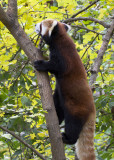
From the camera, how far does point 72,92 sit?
2684 millimetres

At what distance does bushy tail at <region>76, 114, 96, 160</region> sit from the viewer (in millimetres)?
2553

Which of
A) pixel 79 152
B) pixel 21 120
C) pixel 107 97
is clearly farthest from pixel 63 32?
pixel 79 152

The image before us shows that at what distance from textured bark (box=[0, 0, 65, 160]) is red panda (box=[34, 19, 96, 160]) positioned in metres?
0.42

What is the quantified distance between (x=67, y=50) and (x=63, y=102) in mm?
569

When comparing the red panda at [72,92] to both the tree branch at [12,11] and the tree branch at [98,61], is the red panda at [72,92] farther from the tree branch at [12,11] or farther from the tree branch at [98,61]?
the tree branch at [12,11]

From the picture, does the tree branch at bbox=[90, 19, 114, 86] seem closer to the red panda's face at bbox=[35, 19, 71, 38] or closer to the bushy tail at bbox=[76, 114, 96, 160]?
the bushy tail at bbox=[76, 114, 96, 160]

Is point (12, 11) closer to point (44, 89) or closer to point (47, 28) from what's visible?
point (47, 28)

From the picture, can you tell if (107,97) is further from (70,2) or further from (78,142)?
(70,2)

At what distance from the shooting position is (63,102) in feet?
8.98

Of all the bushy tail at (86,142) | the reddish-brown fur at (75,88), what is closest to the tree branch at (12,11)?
the reddish-brown fur at (75,88)

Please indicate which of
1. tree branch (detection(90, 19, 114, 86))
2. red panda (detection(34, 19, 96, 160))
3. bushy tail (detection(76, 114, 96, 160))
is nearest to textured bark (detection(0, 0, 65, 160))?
red panda (detection(34, 19, 96, 160))

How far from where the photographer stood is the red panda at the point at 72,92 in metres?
2.59

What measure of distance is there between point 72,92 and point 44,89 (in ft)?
2.13

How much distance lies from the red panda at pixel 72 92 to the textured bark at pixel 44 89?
0.42 metres
